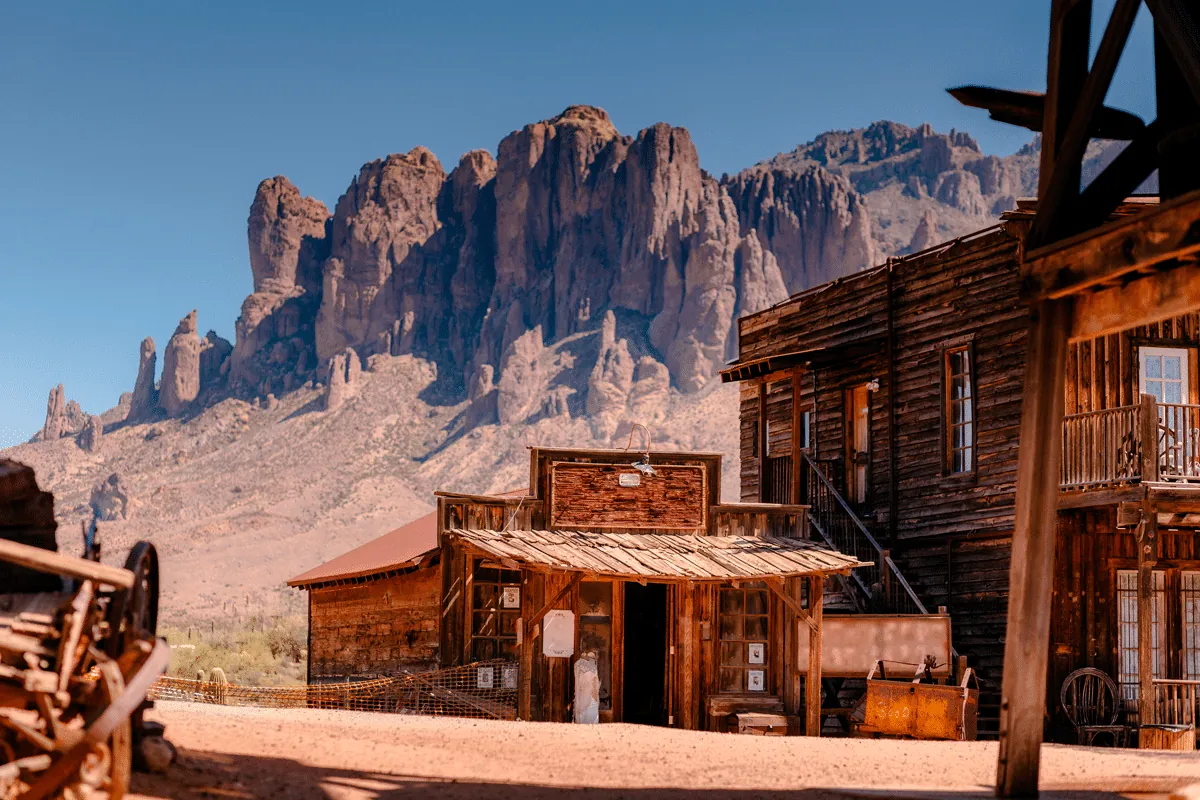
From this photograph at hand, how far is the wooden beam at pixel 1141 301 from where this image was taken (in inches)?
307

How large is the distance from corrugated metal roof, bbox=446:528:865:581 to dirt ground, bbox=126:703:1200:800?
478cm

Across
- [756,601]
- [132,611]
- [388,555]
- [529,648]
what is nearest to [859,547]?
[756,601]

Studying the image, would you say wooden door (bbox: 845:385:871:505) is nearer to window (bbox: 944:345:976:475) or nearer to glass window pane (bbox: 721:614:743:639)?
window (bbox: 944:345:976:475)

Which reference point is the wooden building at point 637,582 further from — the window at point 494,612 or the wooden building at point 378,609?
the wooden building at point 378,609

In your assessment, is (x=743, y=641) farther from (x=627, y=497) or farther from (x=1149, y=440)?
(x=1149, y=440)

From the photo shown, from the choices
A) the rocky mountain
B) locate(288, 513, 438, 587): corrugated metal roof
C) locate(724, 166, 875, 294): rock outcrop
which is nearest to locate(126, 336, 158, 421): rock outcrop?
the rocky mountain

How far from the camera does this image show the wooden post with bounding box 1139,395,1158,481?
727 inches

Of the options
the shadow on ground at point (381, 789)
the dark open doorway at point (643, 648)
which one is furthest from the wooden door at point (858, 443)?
the shadow on ground at point (381, 789)

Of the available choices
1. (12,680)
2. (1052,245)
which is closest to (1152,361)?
(1052,245)

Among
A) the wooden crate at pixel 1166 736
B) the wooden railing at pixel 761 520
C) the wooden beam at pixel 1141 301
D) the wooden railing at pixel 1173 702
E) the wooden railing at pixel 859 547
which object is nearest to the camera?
the wooden beam at pixel 1141 301

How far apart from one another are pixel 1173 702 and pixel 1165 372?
482 cm

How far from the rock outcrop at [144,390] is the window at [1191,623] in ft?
390

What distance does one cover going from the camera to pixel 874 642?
19.9m

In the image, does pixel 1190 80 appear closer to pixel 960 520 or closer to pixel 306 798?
pixel 306 798
